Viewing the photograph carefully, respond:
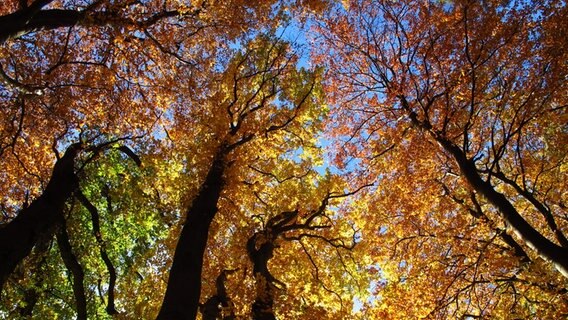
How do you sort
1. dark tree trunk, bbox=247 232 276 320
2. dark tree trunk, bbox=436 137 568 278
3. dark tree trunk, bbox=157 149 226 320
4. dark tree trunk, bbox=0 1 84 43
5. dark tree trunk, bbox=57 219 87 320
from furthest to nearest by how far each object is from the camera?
1. dark tree trunk, bbox=247 232 276 320
2. dark tree trunk, bbox=57 219 87 320
3. dark tree trunk, bbox=157 149 226 320
4. dark tree trunk, bbox=0 1 84 43
5. dark tree trunk, bbox=436 137 568 278

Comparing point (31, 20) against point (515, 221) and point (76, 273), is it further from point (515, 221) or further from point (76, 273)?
point (515, 221)

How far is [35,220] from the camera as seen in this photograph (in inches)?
314

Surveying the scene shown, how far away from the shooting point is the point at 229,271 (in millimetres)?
11016

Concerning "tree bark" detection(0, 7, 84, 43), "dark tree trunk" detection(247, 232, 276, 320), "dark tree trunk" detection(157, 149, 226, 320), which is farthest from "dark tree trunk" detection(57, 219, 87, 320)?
"tree bark" detection(0, 7, 84, 43)

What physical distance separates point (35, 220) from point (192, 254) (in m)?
3.27

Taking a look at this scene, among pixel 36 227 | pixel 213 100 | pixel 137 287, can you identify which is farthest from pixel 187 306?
pixel 137 287

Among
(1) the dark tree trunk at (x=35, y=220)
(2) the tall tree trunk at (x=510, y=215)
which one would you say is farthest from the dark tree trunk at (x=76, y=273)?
(2) the tall tree trunk at (x=510, y=215)

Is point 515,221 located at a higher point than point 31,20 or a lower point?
lower

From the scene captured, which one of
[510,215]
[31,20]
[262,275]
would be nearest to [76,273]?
[262,275]

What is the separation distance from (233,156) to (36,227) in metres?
Answer: 4.92

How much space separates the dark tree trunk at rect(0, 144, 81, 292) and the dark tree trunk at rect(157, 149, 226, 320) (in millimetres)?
2786

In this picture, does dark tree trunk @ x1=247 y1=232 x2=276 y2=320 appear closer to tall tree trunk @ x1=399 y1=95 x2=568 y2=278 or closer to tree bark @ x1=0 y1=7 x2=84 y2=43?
tall tree trunk @ x1=399 y1=95 x2=568 y2=278

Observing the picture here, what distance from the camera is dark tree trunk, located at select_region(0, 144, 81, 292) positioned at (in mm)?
7180

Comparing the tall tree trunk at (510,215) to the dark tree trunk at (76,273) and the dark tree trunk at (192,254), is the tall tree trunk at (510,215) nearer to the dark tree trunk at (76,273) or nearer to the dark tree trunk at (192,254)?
the dark tree trunk at (192,254)
